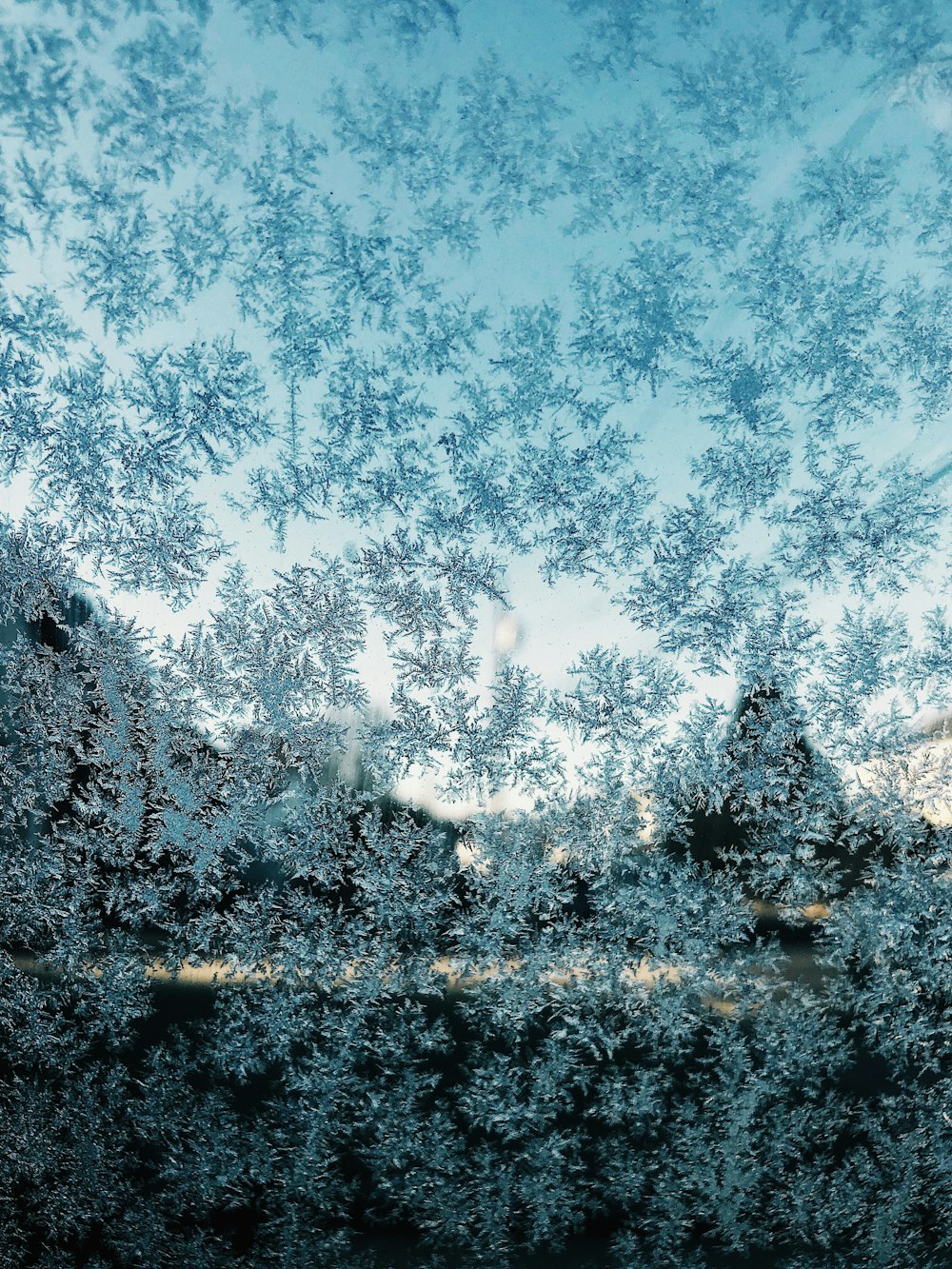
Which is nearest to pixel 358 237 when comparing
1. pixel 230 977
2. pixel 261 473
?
pixel 261 473

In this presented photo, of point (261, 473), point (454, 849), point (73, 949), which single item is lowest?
point (73, 949)

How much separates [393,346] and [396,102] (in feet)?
0.66

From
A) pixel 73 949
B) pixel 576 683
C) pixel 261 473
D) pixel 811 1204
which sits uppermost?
pixel 261 473

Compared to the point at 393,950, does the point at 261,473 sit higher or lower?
higher

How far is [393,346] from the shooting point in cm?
70

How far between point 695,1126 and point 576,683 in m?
0.41

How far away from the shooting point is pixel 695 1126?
0.71m

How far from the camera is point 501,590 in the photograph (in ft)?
2.31

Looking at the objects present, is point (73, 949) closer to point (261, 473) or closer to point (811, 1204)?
point (261, 473)

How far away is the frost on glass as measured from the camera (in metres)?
0.68

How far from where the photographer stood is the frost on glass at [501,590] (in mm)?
682

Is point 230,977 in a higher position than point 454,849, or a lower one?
lower

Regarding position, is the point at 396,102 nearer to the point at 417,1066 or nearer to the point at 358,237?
the point at 358,237

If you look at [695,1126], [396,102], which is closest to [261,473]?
[396,102]
